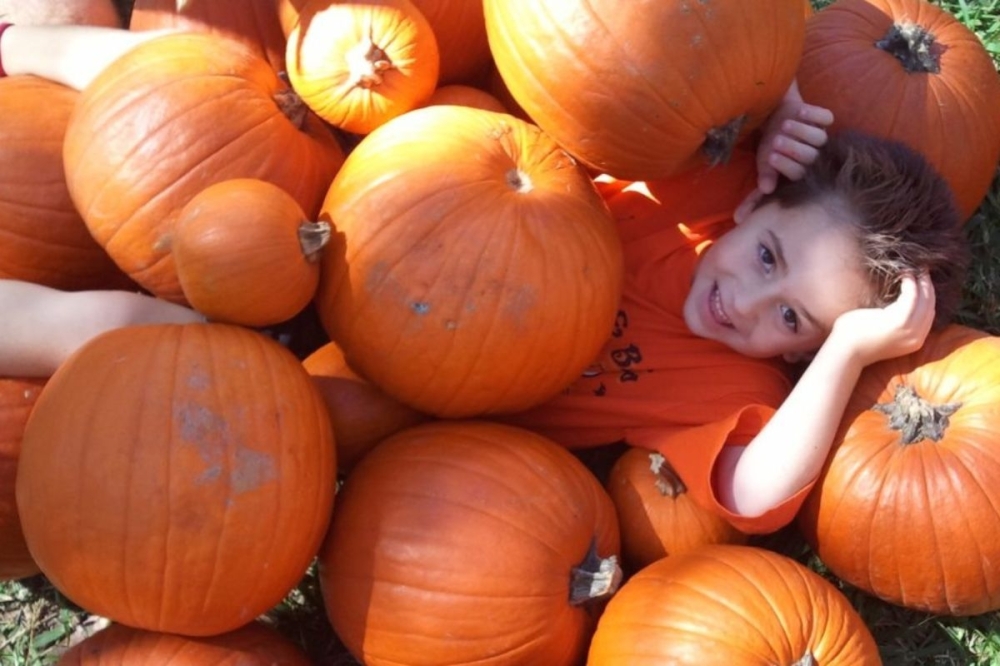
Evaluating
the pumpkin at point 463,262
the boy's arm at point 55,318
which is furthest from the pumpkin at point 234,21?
the boy's arm at point 55,318

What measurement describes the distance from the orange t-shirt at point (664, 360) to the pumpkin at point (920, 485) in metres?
0.24

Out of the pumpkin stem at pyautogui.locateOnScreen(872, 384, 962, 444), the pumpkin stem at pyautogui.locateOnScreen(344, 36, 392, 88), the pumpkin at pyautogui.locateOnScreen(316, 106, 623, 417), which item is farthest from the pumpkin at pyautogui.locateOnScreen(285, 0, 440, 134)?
the pumpkin stem at pyautogui.locateOnScreen(872, 384, 962, 444)

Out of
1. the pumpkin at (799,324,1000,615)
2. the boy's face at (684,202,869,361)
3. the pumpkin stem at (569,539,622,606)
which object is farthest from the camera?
the boy's face at (684,202,869,361)

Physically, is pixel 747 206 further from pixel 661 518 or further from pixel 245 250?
pixel 245 250

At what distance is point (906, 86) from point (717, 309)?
0.76 metres

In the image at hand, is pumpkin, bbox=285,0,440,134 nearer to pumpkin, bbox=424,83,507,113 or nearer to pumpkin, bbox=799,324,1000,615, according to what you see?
pumpkin, bbox=424,83,507,113

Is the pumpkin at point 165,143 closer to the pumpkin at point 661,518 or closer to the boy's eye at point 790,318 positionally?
the pumpkin at point 661,518

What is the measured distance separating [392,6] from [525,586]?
1.29 metres

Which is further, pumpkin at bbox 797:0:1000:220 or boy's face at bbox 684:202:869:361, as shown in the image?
pumpkin at bbox 797:0:1000:220

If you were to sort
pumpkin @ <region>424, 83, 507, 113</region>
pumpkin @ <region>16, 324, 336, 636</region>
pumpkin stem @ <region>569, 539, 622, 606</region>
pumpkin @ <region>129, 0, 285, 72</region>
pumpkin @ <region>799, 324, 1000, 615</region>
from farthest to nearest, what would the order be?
1. pumpkin @ <region>129, 0, 285, 72</region>
2. pumpkin @ <region>424, 83, 507, 113</region>
3. pumpkin @ <region>799, 324, 1000, 615</region>
4. pumpkin stem @ <region>569, 539, 622, 606</region>
5. pumpkin @ <region>16, 324, 336, 636</region>

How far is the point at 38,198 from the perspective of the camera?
2.30 m

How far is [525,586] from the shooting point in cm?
197

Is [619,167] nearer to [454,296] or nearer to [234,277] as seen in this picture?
[454,296]

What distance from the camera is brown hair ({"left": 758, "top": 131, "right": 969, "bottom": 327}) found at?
2230mm
